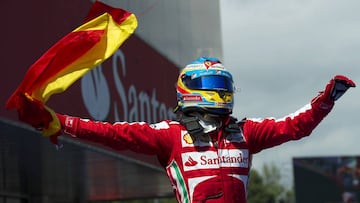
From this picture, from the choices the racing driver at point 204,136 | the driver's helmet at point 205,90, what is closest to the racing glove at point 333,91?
the racing driver at point 204,136

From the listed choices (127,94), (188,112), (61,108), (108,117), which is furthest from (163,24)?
(188,112)

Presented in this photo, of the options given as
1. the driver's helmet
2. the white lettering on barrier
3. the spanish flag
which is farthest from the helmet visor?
the white lettering on barrier

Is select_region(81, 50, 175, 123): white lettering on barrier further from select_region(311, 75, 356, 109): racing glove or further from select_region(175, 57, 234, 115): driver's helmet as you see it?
select_region(311, 75, 356, 109): racing glove

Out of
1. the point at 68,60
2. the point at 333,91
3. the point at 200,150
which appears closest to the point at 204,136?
the point at 200,150

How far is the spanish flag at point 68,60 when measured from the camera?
173 inches

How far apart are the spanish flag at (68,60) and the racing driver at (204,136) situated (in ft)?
1.03

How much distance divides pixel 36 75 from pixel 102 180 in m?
11.1

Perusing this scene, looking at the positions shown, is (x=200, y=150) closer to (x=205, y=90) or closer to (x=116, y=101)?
(x=205, y=90)

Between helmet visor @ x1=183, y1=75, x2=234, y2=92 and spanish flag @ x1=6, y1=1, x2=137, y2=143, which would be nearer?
spanish flag @ x1=6, y1=1, x2=137, y2=143

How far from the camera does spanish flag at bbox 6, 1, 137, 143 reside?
4.40 meters

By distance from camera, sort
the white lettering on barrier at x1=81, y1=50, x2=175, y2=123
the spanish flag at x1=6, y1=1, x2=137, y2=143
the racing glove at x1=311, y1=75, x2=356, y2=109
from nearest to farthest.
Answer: the spanish flag at x1=6, y1=1, x2=137, y2=143
the racing glove at x1=311, y1=75, x2=356, y2=109
the white lettering on barrier at x1=81, y1=50, x2=175, y2=123

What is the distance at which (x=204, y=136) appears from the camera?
479 centimetres

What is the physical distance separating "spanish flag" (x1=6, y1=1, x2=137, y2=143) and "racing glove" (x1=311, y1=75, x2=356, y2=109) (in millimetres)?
1083

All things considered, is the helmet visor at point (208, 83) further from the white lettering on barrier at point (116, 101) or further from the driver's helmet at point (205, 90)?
the white lettering on barrier at point (116, 101)
